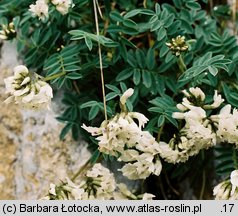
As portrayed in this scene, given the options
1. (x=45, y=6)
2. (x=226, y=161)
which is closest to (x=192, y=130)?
(x=226, y=161)

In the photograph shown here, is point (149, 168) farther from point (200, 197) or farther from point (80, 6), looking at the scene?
point (80, 6)

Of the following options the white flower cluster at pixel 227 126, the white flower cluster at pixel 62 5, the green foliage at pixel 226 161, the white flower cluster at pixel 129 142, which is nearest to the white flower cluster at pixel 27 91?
the white flower cluster at pixel 129 142

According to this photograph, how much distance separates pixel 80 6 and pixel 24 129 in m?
0.52

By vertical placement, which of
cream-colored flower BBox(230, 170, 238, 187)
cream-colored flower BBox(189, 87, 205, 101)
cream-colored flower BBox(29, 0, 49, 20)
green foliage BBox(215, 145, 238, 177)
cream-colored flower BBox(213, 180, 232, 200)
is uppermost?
cream-colored flower BBox(29, 0, 49, 20)

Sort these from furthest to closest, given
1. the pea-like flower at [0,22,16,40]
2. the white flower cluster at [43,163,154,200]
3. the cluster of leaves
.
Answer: the pea-like flower at [0,22,16,40] → the cluster of leaves → the white flower cluster at [43,163,154,200]

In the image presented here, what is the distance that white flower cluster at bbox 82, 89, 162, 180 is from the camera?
1787 mm

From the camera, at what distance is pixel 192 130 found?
184 cm

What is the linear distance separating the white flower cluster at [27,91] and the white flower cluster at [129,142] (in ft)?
0.48

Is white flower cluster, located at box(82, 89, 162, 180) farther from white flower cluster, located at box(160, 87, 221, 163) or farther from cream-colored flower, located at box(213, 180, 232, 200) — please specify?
cream-colored flower, located at box(213, 180, 232, 200)

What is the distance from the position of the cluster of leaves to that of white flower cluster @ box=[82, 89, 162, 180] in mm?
101

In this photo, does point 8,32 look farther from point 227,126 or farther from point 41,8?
point 227,126

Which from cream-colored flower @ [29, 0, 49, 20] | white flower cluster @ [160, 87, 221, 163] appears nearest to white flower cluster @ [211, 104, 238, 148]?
white flower cluster @ [160, 87, 221, 163]

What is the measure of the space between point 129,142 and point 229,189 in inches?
12.7

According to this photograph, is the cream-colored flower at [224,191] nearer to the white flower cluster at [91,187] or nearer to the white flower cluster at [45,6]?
Answer: the white flower cluster at [91,187]
